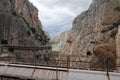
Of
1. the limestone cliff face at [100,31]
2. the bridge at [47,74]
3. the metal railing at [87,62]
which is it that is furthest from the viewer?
the limestone cliff face at [100,31]

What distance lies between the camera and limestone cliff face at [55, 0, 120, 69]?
3041 cm

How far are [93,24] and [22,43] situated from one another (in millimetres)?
33760

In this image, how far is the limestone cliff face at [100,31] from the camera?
1197 inches

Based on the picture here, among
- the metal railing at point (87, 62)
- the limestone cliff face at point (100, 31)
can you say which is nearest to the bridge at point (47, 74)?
the metal railing at point (87, 62)

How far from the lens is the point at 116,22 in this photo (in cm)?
3347

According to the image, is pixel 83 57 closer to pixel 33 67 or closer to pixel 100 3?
pixel 100 3

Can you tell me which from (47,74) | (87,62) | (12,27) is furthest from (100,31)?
(12,27)

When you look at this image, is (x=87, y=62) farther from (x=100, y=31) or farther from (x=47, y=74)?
(x=100, y=31)

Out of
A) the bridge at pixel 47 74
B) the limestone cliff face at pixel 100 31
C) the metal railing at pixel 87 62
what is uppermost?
the limestone cliff face at pixel 100 31

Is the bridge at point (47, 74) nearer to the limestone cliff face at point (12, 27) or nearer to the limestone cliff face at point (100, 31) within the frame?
the limestone cliff face at point (100, 31)

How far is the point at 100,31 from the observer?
1353 inches

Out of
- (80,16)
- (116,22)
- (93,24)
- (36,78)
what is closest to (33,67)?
(36,78)

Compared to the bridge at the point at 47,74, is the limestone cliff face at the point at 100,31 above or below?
above

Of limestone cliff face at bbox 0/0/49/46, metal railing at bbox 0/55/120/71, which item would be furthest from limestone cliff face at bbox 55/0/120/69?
limestone cliff face at bbox 0/0/49/46
